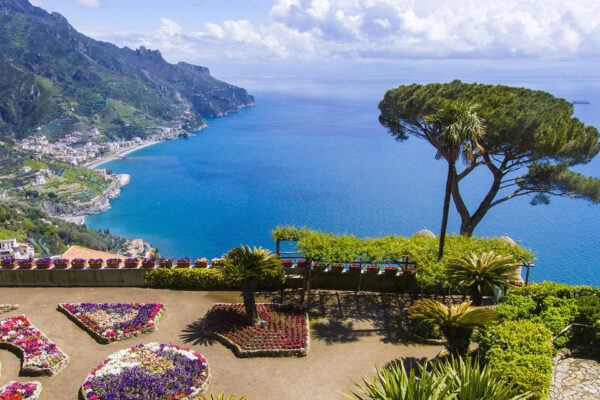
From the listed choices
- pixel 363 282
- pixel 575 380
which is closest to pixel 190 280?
pixel 363 282

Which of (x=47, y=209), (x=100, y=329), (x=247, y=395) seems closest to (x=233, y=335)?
(x=247, y=395)

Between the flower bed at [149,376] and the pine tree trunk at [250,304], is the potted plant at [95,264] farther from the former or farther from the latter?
the pine tree trunk at [250,304]

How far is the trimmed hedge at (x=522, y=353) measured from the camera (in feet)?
38.1

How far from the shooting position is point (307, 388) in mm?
14102

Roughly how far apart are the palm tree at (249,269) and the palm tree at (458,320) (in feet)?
20.0

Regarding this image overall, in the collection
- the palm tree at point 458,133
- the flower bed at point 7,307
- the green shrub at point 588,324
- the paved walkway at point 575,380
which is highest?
the palm tree at point 458,133

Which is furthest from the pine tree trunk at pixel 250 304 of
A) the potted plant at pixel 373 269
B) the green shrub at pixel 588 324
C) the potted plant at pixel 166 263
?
the green shrub at pixel 588 324

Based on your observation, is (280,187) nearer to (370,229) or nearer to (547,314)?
(370,229)

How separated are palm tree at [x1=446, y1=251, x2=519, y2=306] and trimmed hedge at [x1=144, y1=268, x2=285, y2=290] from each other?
8435 mm

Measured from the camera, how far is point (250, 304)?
17.4 meters

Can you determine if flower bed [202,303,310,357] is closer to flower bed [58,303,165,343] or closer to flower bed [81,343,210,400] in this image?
flower bed [81,343,210,400]

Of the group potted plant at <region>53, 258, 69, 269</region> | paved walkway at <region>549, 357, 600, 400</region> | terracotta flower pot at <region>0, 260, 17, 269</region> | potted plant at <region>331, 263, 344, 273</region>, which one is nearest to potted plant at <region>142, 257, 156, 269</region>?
potted plant at <region>53, 258, 69, 269</region>

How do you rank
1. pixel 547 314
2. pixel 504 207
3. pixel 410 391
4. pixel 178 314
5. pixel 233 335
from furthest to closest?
pixel 504 207
pixel 178 314
pixel 233 335
pixel 547 314
pixel 410 391

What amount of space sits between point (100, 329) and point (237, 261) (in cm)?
588
